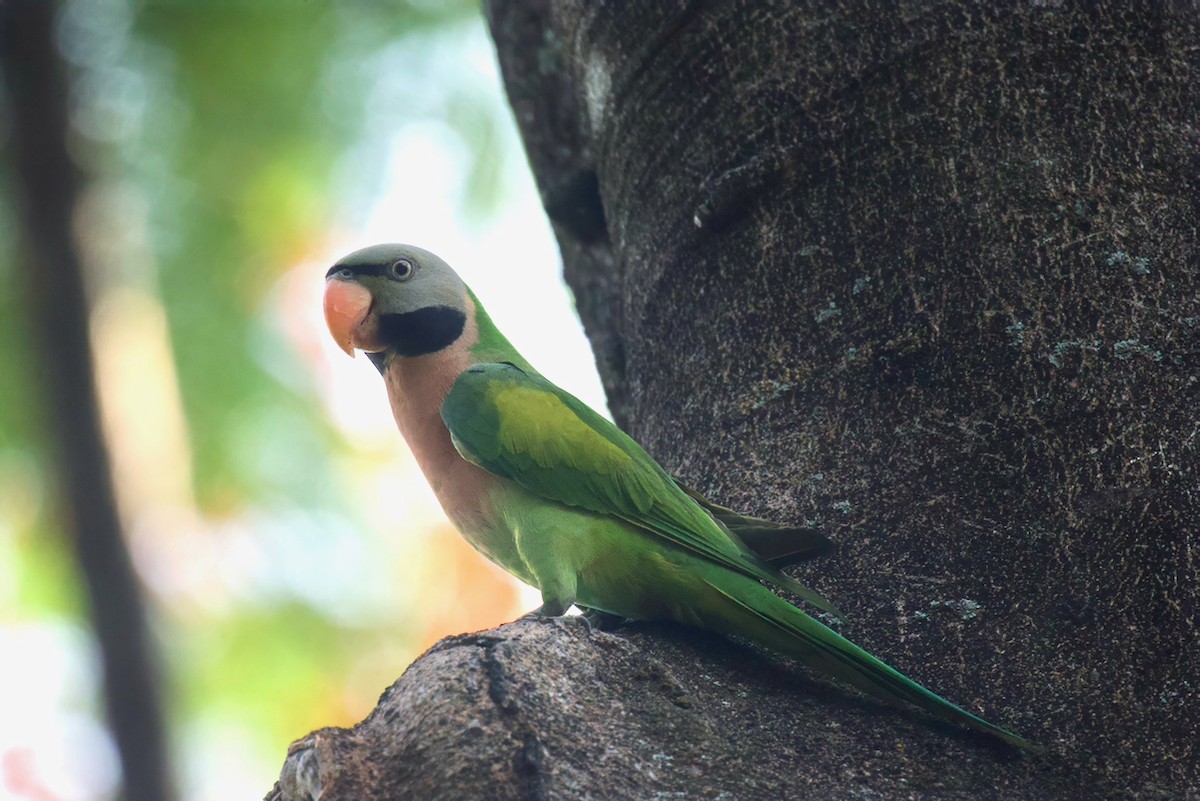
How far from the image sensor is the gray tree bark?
2123 mm

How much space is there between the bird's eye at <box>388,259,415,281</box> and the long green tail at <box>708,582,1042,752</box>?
5.64 feet

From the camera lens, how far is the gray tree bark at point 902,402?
2.12m

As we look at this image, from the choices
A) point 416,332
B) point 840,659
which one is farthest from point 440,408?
point 840,659

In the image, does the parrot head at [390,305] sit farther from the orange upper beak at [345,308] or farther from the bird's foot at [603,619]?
the bird's foot at [603,619]

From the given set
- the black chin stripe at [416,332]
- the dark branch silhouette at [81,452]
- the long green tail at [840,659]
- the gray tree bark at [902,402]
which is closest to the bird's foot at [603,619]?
the gray tree bark at [902,402]

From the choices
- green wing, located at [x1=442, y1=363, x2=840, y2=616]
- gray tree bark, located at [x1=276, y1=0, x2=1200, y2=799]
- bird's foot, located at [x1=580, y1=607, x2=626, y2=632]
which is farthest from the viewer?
bird's foot, located at [x1=580, y1=607, x2=626, y2=632]

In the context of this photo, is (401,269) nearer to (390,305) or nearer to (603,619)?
(390,305)

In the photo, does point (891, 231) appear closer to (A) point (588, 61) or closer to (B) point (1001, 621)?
(B) point (1001, 621)

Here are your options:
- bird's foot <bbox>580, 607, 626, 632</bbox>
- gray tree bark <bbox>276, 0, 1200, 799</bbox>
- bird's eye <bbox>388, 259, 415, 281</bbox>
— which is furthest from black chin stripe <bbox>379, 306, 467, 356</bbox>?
bird's foot <bbox>580, 607, 626, 632</bbox>

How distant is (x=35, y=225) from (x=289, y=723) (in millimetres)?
5518

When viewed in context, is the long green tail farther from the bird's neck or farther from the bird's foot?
the bird's neck

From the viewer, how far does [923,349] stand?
271 cm

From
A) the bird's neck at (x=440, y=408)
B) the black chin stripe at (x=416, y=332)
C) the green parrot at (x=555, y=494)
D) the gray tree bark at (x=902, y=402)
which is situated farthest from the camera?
the black chin stripe at (x=416, y=332)

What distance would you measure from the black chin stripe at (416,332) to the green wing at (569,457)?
0.75 feet
